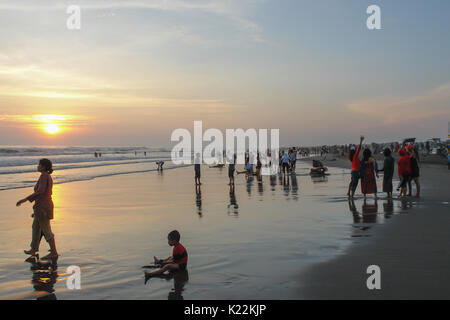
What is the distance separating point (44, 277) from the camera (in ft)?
22.8

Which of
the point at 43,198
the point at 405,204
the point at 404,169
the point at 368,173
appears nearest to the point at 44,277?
the point at 43,198

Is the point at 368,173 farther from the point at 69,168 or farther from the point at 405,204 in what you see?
the point at 69,168

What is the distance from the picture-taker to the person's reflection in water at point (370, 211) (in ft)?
38.2

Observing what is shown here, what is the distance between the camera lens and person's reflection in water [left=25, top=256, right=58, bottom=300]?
6114 millimetres

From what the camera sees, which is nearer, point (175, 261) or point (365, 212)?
point (175, 261)

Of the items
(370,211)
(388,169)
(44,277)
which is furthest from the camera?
(388,169)

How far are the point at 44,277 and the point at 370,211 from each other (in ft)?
31.8

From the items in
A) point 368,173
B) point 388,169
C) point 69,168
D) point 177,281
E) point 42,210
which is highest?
point 388,169

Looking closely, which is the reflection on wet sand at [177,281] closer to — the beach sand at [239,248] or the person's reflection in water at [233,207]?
the beach sand at [239,248]

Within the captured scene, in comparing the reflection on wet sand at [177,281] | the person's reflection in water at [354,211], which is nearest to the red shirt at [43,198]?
the reflection on wet sand at [177,281]

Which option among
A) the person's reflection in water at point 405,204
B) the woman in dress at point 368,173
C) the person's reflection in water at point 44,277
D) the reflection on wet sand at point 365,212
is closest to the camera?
the person's reflection in water at point 44,277

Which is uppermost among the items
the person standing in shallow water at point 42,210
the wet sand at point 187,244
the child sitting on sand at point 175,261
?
the person standing in shallow water at point 42,210

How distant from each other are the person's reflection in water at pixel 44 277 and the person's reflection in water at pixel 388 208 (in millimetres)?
8780

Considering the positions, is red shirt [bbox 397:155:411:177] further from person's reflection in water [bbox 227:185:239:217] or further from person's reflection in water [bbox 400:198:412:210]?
person's reflection in water [bbox 227:185:239:217]
